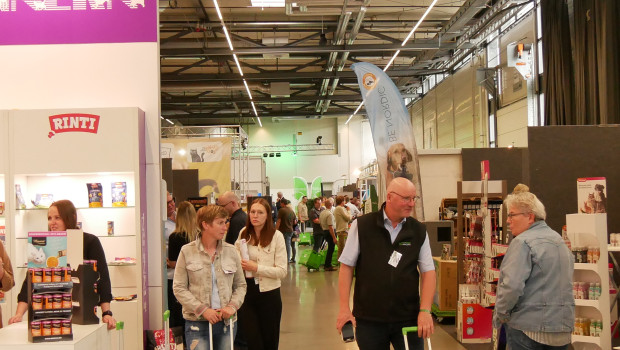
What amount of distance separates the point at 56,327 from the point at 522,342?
2413 mm

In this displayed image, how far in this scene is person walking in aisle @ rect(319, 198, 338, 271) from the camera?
12859 millimetres

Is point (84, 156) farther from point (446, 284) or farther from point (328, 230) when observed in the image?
point (328, 230)

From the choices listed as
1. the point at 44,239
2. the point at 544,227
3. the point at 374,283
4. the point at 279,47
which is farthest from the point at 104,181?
the point at 279,47

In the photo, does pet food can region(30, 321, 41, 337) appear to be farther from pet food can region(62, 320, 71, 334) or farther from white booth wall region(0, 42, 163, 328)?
white booth wall region(0, 42, 163, 328)

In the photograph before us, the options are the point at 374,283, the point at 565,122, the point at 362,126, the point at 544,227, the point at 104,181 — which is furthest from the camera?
the point at 362,126

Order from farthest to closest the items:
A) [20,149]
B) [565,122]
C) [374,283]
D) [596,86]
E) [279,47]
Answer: [279,47] → [565,122] → [596,86] → [20,149] → [374,283]

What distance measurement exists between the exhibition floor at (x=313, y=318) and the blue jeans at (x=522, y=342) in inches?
114

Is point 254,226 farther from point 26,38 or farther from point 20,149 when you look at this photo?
point 26,38

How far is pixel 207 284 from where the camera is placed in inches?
155

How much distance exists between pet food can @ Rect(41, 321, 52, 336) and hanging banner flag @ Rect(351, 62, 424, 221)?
4.88 m

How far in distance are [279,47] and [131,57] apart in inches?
382

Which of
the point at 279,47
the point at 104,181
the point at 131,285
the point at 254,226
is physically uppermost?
the point at 279,47

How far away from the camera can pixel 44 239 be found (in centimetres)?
335

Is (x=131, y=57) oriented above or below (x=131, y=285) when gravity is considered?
above
